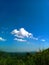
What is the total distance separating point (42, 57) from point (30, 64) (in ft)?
1.20

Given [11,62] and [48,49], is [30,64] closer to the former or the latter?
[11,62]

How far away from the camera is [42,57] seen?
519 centimetres

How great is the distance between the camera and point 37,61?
5.17 metres

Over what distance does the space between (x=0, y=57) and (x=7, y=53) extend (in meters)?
0.33

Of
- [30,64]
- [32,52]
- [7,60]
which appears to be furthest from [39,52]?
[7,60]

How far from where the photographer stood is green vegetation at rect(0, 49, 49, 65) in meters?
4.92

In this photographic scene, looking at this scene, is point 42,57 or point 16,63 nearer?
point 16,63

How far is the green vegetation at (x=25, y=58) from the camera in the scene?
492 centimetres

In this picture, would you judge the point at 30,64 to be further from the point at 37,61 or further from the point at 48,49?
the point at 48,49

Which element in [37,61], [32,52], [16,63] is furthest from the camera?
[32,52]

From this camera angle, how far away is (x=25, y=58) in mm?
5230

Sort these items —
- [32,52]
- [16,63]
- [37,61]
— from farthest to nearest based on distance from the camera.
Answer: [32,52]
[37,61]
[16,63]

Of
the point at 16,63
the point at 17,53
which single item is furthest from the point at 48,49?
the point at 16,63

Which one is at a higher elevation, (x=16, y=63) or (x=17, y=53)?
(x=17, y=53)
